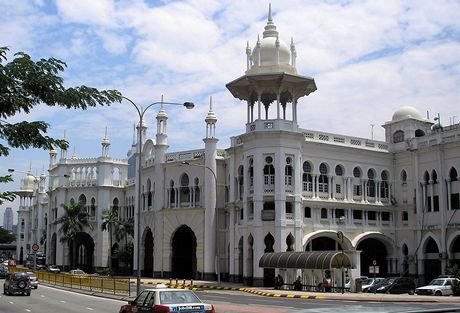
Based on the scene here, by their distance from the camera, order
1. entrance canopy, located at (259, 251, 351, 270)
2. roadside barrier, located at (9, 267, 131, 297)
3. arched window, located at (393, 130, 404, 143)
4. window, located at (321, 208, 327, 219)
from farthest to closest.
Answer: arched window, located at (393, 130, 404, 143), window, located at (321, 208, 327, 219), entrance canopy, located at (259, 251, 351, 270), roadside barrier, located at (9, 267, 131, 297)

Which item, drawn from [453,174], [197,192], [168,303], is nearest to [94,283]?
[197,192]

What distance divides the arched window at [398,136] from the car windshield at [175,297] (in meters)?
44.7

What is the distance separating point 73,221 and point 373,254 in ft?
126

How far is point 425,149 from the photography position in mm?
53938

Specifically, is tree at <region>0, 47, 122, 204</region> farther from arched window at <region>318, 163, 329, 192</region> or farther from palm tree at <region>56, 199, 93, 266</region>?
palm tree at <region>56, 199, 93, 266</region>

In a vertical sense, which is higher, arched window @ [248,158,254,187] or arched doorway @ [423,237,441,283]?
arched window @ [248,158,254,187]

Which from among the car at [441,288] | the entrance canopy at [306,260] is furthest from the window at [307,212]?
the car at [441,288]

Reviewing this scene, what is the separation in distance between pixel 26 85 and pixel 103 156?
75061mm

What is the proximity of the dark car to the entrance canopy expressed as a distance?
3325mm

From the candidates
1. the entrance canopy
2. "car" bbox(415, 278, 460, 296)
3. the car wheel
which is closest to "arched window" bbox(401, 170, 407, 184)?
"car" bbox(415, 278, 460, 296)

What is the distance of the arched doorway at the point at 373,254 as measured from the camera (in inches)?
2250

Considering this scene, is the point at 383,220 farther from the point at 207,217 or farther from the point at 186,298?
the point at 186,298

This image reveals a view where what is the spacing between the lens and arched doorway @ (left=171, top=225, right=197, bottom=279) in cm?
6212

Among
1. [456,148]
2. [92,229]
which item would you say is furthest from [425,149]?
[92,229]
